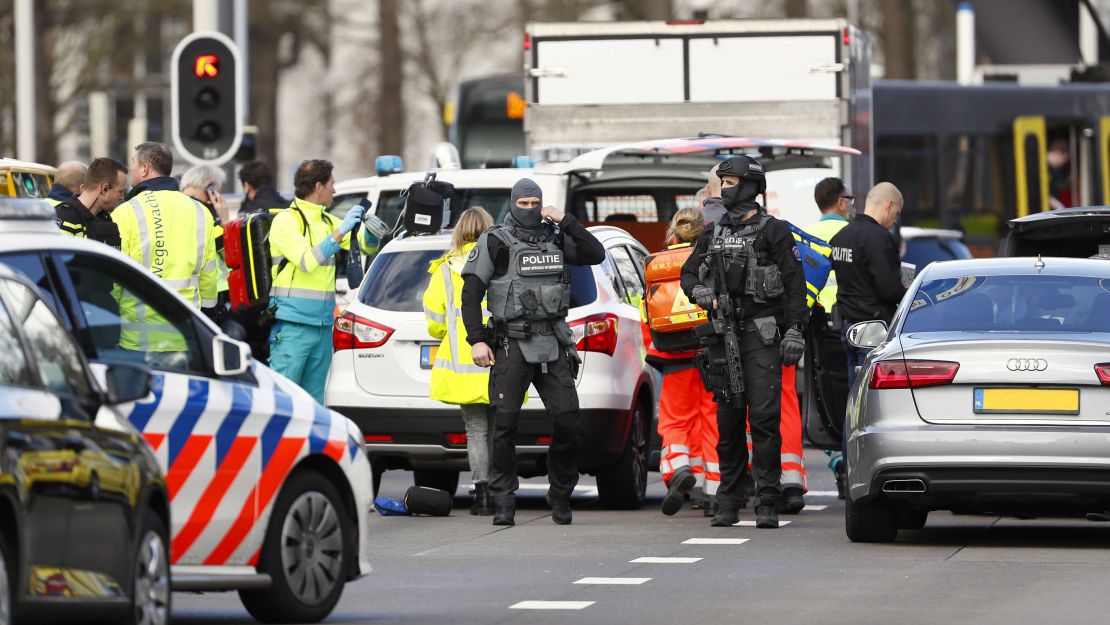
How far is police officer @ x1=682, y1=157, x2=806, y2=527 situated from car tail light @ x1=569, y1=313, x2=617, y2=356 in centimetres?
91

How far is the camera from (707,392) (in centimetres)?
1395

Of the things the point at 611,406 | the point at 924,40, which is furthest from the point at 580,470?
the point at 924,40

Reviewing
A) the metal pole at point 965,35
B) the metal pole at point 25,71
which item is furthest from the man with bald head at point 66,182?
the metal pole at point 965,35

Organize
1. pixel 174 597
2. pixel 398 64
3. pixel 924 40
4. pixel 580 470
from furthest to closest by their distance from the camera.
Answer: pixel 924 40, pixel 398 64, pixel 580 470, pixel 174 597

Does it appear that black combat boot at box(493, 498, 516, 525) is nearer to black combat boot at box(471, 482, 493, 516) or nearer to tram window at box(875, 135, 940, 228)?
black combat boot at box(471, 482, 493, 516)

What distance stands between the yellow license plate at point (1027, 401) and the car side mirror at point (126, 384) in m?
5.03

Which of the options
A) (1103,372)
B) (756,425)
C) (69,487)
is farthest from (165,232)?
(69,487)

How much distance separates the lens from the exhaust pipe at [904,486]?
11789 mm

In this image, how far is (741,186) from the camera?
1312cm

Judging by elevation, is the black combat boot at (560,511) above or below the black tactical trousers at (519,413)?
below

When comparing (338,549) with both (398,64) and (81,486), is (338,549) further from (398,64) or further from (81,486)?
(398,64)

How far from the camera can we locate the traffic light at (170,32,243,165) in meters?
19.0

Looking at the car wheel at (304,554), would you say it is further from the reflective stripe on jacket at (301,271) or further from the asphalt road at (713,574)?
the reflective stripe on jacket at (301,271)

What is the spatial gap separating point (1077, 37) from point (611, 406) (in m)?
23.5
